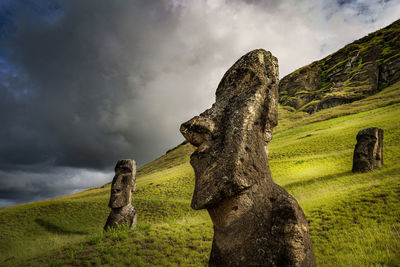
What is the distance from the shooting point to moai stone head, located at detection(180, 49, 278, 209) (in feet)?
10.1

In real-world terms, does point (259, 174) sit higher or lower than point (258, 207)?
higher

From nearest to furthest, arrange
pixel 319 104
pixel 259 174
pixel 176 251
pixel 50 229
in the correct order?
pixel 259 174
pixel 176 251
pixel 50 229
pixel 319 104

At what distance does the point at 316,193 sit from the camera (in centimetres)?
1396

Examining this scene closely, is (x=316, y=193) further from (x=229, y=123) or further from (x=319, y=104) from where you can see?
(x=319, y=104)

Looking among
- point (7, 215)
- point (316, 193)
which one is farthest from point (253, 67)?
point (7, 215)

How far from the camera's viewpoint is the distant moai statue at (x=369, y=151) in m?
15.7

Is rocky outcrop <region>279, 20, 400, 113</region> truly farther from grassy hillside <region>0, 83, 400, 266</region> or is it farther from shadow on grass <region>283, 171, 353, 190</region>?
shadow on grass <region>283, 171, 353, 190</region>

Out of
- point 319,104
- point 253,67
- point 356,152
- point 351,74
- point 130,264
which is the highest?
point 351,74

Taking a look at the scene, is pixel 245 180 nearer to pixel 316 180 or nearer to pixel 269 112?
pixel 269 112

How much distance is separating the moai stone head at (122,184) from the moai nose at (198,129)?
9741 mm

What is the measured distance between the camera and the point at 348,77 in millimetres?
114125

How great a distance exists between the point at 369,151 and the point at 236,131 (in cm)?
1767

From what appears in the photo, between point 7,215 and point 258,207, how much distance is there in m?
24.2

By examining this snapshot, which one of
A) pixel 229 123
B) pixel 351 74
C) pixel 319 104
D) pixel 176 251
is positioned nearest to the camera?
pixel 229 123
